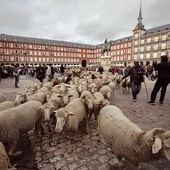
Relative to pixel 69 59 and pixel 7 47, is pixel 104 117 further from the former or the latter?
pixel 69 59

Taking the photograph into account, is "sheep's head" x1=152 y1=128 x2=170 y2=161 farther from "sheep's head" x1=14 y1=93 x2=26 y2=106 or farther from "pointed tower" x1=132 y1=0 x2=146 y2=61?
"pointed tower" x1=132 y1=0 x2=146 y2=61

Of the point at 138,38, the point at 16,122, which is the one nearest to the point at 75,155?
the point at 16,122

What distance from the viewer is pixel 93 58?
8825cm

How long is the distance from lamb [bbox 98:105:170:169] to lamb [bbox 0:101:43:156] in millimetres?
1757

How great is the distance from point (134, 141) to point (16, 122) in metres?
2.50

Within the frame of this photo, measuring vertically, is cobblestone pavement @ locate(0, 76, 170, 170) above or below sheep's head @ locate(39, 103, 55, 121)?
below

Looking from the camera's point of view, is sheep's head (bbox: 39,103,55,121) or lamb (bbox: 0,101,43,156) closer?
lamb (bbox: 0,101,43,156)

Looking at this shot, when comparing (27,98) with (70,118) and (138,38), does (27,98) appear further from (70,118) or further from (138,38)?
(138,38)

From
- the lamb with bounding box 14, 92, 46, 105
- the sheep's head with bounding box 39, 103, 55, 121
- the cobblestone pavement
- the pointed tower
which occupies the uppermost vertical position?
the pointed tower

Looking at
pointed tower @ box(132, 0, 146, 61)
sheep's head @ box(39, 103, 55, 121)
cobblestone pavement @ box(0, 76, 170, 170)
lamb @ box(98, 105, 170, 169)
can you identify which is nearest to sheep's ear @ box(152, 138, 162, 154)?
lamb @ box(98, 105, 170, 169)

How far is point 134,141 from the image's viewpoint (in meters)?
2.17

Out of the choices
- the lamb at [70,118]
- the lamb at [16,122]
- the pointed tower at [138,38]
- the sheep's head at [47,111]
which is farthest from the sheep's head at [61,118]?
the pointed tower at [138,38]

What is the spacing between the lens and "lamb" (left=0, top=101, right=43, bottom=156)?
2.74m

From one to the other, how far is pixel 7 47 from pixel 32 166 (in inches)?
2805
